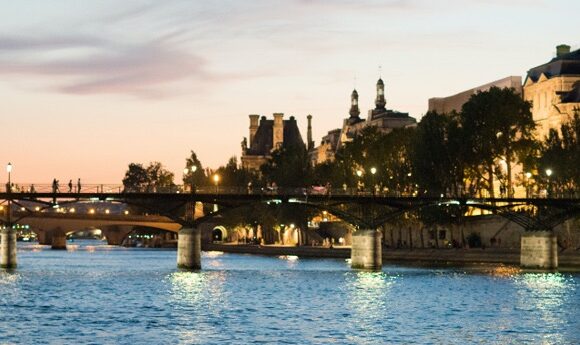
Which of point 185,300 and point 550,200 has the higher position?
point 550,200

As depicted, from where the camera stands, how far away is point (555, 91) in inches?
7461

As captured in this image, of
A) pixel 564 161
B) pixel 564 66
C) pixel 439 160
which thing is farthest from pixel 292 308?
pixel 564 66

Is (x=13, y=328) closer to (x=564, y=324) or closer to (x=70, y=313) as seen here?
(x=70, y=313)

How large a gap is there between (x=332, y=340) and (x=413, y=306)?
23093mm

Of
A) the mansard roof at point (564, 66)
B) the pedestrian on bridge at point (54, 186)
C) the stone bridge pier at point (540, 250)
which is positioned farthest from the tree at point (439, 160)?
the pedestrian on bridge at point (54, 186)

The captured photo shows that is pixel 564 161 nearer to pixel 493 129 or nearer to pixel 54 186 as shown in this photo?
pixel 493 129

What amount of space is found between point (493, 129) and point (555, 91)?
2394 cm

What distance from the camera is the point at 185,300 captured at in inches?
3925

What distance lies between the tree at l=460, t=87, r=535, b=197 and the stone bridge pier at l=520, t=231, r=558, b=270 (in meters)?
28.3

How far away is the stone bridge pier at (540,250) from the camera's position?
13788cm

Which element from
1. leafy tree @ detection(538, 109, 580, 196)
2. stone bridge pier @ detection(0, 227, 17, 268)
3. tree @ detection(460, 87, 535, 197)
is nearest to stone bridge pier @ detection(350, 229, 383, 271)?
leafy tree @ detection(538, 109, 580, 196)

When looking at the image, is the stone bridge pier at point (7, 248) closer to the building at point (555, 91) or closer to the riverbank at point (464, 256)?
the riverbank at point (464, 256)

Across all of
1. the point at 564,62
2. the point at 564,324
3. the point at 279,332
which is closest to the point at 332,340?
the point at 279,332

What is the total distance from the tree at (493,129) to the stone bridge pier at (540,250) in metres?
28.3
